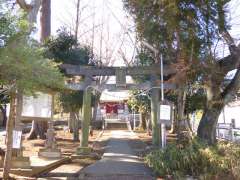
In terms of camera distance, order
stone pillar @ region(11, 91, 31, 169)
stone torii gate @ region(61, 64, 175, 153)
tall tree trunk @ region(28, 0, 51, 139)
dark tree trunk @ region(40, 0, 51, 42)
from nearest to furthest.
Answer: stone pillar @ region(11, 91, 31, 169), stone torii gate @ region(61, 64, 175, 153), tall tree trunk @ region(28, 0, 51, 139), dark tree trunk @ region(40, 0, 51, 42)

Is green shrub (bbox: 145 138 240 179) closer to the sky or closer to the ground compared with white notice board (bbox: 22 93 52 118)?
closer to the ground

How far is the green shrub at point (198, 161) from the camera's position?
428 inches

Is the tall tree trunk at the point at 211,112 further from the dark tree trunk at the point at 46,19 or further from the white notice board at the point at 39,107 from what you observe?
the dark tree trunk at the point at 46,19

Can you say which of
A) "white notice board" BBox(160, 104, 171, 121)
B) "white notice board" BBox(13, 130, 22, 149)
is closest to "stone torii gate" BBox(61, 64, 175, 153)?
"white notice board" BBox(160, 104, 171, 121)

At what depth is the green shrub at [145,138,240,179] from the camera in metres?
10.9

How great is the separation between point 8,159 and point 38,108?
188 inches

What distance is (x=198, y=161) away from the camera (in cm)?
1163

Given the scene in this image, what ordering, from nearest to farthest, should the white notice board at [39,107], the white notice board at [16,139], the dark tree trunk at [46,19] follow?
1. the white notice board at [16,139]
2. the white notice board at [39,107]
3. the dark tree trunk at [46,19]

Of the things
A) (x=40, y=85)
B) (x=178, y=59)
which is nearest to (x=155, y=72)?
(x=178, y=59)

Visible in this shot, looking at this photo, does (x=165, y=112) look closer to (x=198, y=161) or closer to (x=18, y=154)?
(x=198, y=161)

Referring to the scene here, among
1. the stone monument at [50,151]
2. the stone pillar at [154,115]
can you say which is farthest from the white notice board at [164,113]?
the stone monument at [50,151]

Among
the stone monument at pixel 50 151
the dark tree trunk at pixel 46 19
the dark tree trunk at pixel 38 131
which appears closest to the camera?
the stone monument at pixel 50 151

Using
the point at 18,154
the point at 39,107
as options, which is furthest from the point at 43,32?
the point at 18,154

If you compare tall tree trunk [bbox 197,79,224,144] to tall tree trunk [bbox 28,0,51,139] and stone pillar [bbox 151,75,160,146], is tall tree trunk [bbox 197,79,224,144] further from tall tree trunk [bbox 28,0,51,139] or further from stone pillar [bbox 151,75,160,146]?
tall tree trunk [bbox 28,0,51,139]
